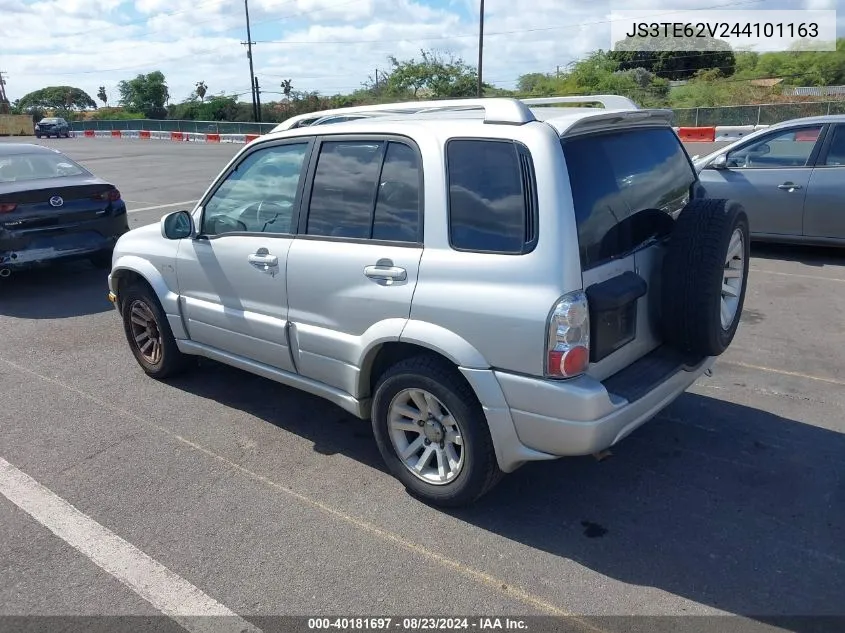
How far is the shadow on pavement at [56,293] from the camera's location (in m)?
7.40

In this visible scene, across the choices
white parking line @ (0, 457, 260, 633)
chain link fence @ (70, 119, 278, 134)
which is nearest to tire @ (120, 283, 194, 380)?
white parking line @ (0, 457, 260, 633)

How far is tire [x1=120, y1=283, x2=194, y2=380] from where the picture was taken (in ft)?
16.7

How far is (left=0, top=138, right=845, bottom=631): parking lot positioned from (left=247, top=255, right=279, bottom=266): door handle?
3.60ft

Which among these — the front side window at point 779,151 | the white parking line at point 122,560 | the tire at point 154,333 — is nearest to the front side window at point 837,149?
the front side window at point 779,151

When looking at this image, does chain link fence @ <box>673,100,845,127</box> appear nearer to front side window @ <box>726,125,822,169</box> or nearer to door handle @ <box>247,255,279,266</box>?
front side window @ <box>726,125,822,169</box>

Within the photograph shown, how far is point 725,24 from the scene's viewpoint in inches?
1662

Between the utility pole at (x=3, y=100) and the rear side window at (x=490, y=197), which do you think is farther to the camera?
the utility pole at (x=3, y=100)

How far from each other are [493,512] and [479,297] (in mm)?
1147

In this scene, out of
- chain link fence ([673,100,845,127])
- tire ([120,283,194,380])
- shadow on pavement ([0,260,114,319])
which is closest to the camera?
tire ([120,283,194,380])

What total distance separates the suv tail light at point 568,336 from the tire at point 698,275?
66cm

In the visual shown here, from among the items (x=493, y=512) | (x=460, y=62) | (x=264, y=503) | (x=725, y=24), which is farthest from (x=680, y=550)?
(x=460, y=62)

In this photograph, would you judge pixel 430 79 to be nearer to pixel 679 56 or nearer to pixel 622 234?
pixel 679 56

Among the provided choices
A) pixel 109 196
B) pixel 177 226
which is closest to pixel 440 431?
pixel 177 226

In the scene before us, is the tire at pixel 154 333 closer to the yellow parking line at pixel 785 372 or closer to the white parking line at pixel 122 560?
the white parking line at pixel 122 560
